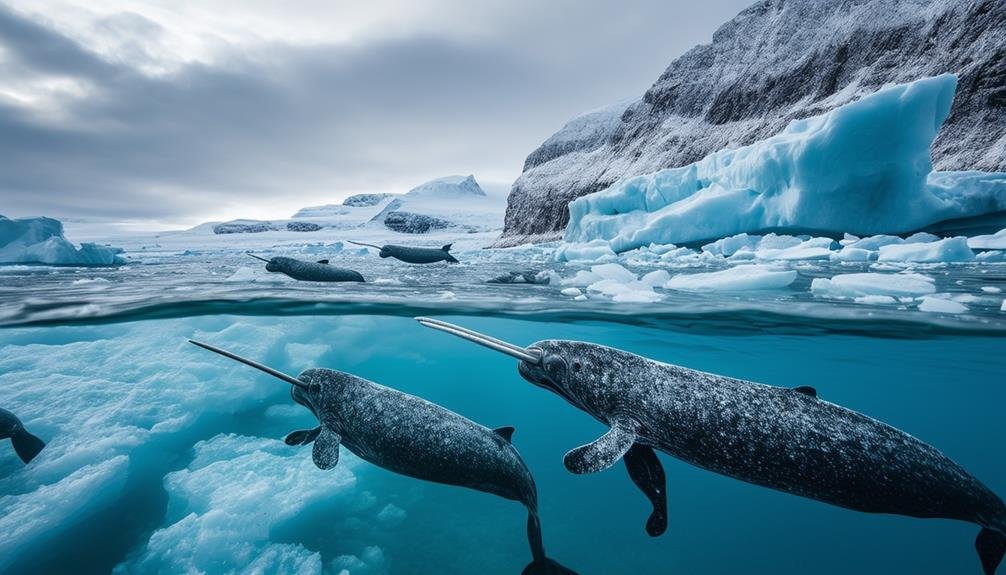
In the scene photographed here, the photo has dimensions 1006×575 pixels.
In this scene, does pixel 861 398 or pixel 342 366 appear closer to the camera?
pixel 342 366

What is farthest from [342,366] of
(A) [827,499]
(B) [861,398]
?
(B) [861,398]

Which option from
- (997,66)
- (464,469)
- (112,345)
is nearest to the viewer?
(464,469)

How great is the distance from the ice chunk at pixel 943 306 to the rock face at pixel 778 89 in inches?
753

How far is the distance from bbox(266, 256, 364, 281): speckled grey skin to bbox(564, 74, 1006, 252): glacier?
14.9 meters

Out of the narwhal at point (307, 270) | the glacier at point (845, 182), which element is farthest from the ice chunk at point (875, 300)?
the narwhal at point (307, 270)

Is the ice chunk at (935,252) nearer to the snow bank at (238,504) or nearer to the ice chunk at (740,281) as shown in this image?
the ice chunk at (740,281)

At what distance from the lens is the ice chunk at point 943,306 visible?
6664 millimetres

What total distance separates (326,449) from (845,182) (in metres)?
19.6

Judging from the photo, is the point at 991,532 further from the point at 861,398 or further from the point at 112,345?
the point at 861,398

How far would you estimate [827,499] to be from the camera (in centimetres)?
287

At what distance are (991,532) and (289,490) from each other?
747 centimetres

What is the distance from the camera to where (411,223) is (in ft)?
219

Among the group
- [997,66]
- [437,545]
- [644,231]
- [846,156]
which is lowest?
[437,545]

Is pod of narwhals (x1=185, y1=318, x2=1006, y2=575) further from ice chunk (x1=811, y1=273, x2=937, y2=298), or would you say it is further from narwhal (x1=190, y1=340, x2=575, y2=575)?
ice chunk (x1=811, y1=273, x2=937, y2=298)
